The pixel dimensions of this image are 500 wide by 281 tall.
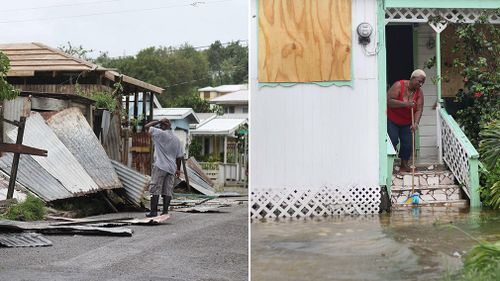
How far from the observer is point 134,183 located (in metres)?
6.64

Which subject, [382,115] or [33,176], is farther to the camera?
[382,115]

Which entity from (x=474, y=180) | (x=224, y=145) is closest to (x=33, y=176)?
(x=474, y=180)

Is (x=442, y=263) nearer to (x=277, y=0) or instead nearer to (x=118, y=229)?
(x=118, y=229)

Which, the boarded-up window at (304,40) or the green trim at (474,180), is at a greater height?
the boarded-up window at (304,40)

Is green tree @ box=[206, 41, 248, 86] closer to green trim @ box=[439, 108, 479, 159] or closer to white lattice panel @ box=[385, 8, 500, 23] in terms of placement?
green trim @ box=[439, 108, 479, 159]

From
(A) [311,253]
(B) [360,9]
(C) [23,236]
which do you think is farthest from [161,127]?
(B) [360,9]

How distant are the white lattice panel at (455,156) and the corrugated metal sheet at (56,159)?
3356mm

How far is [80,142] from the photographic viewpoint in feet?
18.6

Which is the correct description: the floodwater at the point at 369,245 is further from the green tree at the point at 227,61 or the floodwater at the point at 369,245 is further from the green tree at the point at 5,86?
the green tree at the point at 5,86

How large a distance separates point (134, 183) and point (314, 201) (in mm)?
1864

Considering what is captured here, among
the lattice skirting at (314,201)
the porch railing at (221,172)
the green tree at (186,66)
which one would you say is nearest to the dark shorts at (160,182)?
the lattice skirting at (314,201)

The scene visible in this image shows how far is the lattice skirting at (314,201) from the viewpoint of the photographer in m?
5.67

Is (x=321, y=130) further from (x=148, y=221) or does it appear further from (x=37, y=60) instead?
(x=37, y=60)

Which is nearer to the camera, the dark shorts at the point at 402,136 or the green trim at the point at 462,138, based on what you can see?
the green trim at the point at 462,138
